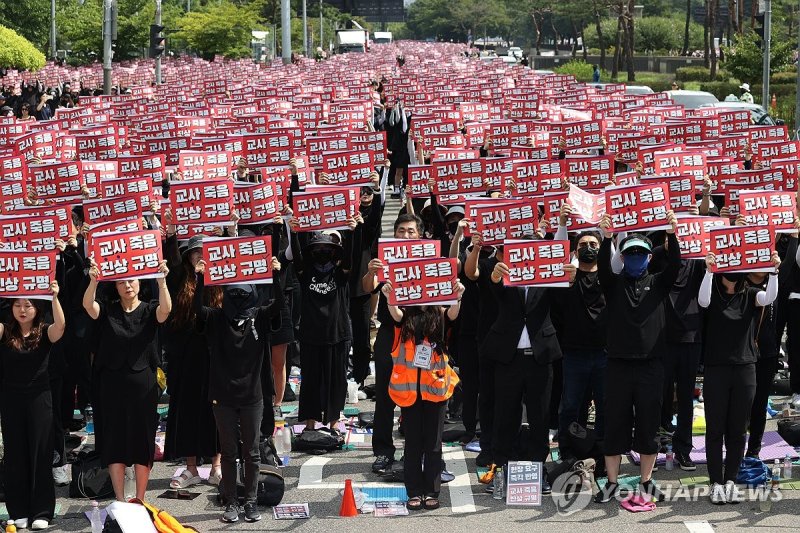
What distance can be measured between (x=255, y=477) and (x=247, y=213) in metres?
3.17

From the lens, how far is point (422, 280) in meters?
9.67

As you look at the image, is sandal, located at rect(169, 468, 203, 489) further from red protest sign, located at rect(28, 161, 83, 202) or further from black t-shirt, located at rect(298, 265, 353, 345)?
red protest sign, located at rect(28, 161, 83, 202)

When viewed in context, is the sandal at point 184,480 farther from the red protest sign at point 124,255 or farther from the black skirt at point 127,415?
the red protest sign at point 124,255

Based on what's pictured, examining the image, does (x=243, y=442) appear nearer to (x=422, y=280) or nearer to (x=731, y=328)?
(x=422, y=280)

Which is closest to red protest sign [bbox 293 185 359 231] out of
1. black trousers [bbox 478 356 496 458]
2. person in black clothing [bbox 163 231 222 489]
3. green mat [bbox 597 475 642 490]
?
person in black clothing [bbox 163 231 222 489]

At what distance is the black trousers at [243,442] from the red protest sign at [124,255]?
108 cm

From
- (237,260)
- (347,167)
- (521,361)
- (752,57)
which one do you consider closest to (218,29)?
(752,57)

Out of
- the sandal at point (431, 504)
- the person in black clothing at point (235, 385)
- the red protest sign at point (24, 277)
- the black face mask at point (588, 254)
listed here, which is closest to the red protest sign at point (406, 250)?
the person in black clothing at point (235, 385)

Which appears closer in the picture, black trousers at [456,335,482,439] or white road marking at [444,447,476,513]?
white road marking at [444,447,476,513]

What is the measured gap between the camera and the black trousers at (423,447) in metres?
9.71

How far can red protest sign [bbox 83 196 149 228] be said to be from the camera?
12.1 m

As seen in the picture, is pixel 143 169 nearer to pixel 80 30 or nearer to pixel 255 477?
pixel 255 477

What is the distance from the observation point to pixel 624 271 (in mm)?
9781

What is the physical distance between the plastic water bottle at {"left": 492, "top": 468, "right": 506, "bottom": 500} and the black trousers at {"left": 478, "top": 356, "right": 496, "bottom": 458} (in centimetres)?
44
